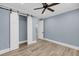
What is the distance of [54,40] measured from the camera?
6.26 m

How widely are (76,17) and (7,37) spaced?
4.00 metres

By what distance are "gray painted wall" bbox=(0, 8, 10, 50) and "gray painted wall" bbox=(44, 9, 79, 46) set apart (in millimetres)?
3632

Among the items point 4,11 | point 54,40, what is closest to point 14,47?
point 4,11

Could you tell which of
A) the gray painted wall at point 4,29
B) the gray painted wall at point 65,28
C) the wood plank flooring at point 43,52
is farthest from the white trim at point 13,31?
the gray painted wall at point 65,28

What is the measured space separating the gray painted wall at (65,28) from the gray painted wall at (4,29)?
3.63 metres

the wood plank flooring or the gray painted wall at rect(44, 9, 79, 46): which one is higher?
the gray painted wall at rect(44, 9, 79, 46)

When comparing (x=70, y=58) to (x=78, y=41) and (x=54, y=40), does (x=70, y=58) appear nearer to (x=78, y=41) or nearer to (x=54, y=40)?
(x=78, y=41)

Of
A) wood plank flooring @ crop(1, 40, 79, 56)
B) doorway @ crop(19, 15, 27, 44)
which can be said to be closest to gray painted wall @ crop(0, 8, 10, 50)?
wood plank flooring @ crop(1, 40, 79, 56)

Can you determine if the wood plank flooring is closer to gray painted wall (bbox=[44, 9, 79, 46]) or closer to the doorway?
gray painted wall (bbox=[44, 9, 79, 46])

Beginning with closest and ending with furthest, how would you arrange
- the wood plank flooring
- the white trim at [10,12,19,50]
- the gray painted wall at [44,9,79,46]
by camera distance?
the wood plank flooring < the white trim at [10,12,19,50] < the gray painted wall at [44,9,79,46]

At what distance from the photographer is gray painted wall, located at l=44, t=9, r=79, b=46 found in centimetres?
437

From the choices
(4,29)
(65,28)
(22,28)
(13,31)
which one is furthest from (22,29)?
(65,28)

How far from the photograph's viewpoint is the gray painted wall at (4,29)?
135 inches

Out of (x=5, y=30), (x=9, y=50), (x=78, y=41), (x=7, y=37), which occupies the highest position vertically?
(x=5, y=30)
